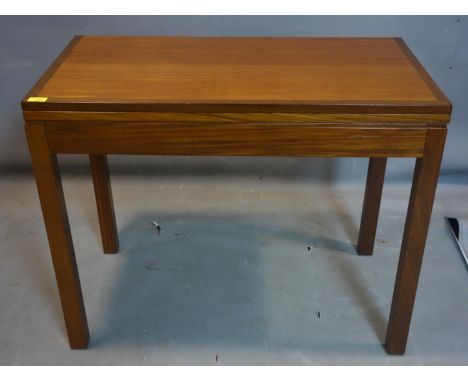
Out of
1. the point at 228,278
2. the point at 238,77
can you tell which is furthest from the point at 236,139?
the point at 228,278

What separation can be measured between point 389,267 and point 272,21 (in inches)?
31.6

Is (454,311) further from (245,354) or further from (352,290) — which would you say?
(245,354)

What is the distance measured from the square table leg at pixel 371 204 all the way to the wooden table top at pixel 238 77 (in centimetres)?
30

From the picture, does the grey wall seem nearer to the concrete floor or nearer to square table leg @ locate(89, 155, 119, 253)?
the concrete floor

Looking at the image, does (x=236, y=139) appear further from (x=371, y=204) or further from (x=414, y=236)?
(x=371, y=204)

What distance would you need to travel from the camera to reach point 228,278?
147cm

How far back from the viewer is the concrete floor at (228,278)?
126cm

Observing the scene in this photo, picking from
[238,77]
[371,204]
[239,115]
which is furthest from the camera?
[371,204]

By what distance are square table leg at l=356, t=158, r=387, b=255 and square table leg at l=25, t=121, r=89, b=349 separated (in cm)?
76

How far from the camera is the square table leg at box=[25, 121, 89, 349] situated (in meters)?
1.01

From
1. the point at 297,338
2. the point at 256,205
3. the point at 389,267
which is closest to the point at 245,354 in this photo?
the point at 297,338

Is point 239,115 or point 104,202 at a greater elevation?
→ point 239,115

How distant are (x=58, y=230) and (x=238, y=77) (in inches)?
18.5

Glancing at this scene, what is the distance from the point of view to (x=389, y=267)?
4.96 ft
